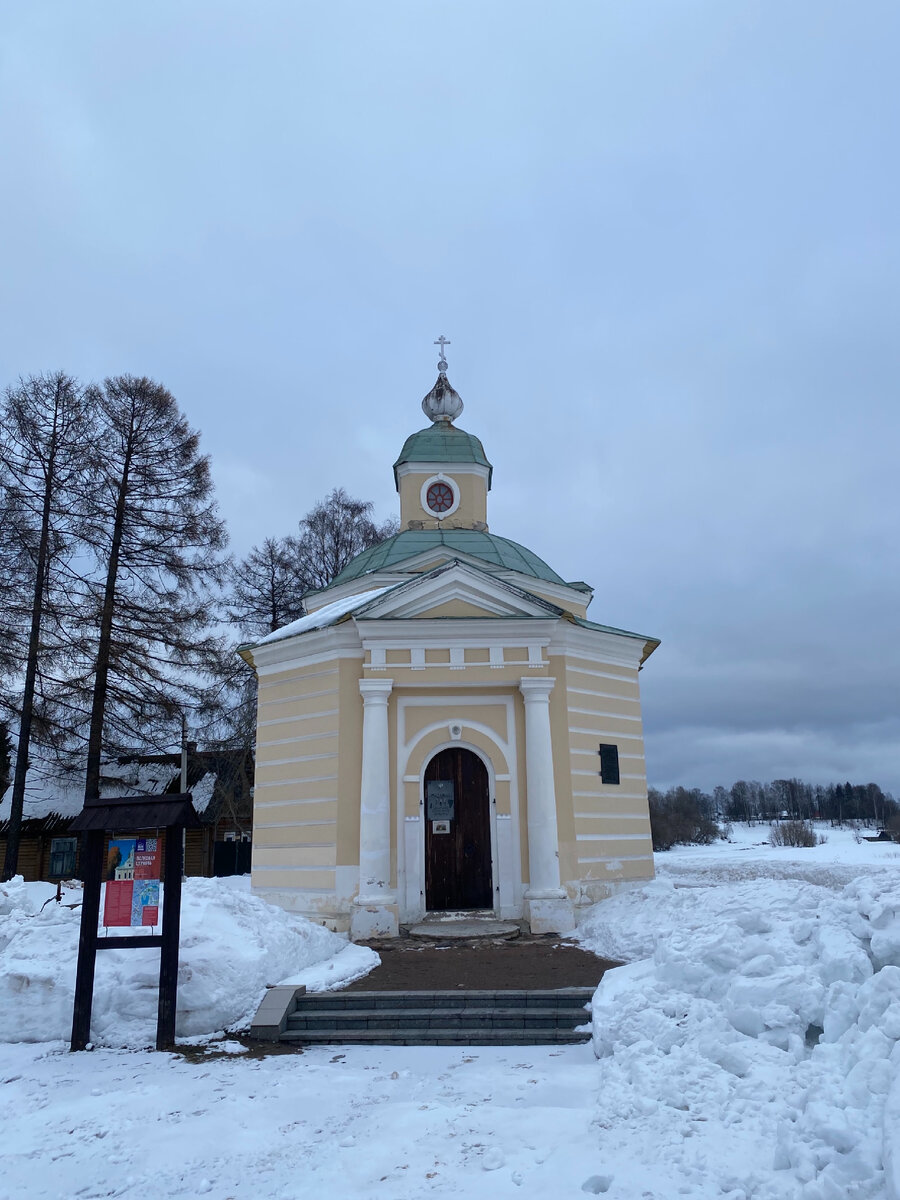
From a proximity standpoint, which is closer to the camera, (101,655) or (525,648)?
(525,648)

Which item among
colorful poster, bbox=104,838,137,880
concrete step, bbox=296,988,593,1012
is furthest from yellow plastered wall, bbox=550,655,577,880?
colorful poster, bbox=104,838,137,880

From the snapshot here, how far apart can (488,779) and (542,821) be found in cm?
107

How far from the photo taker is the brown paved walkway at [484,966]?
8.59 m

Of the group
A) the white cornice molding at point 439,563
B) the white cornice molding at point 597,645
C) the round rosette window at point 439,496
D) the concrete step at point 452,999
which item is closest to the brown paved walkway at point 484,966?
the concrete step at point 452,999

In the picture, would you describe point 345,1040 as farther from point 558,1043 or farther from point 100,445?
point 100,445

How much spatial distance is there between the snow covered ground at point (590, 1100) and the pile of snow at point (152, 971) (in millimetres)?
341

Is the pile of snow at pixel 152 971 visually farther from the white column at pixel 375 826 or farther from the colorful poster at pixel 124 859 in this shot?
the white column at pixel 375 826

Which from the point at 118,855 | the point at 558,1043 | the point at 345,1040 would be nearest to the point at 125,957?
the point at 118,855

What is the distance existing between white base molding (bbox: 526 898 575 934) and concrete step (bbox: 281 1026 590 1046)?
454 cm

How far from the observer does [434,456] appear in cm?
1878

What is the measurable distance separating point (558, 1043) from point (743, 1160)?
2968 millimetres

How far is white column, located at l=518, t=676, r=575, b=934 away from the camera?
11.9 meters

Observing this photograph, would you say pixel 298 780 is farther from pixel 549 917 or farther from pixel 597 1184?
pixel 597 1184

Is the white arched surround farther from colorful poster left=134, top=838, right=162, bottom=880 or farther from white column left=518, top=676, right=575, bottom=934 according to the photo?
colorful poster left=134, top=838, right=162, bottom=880
